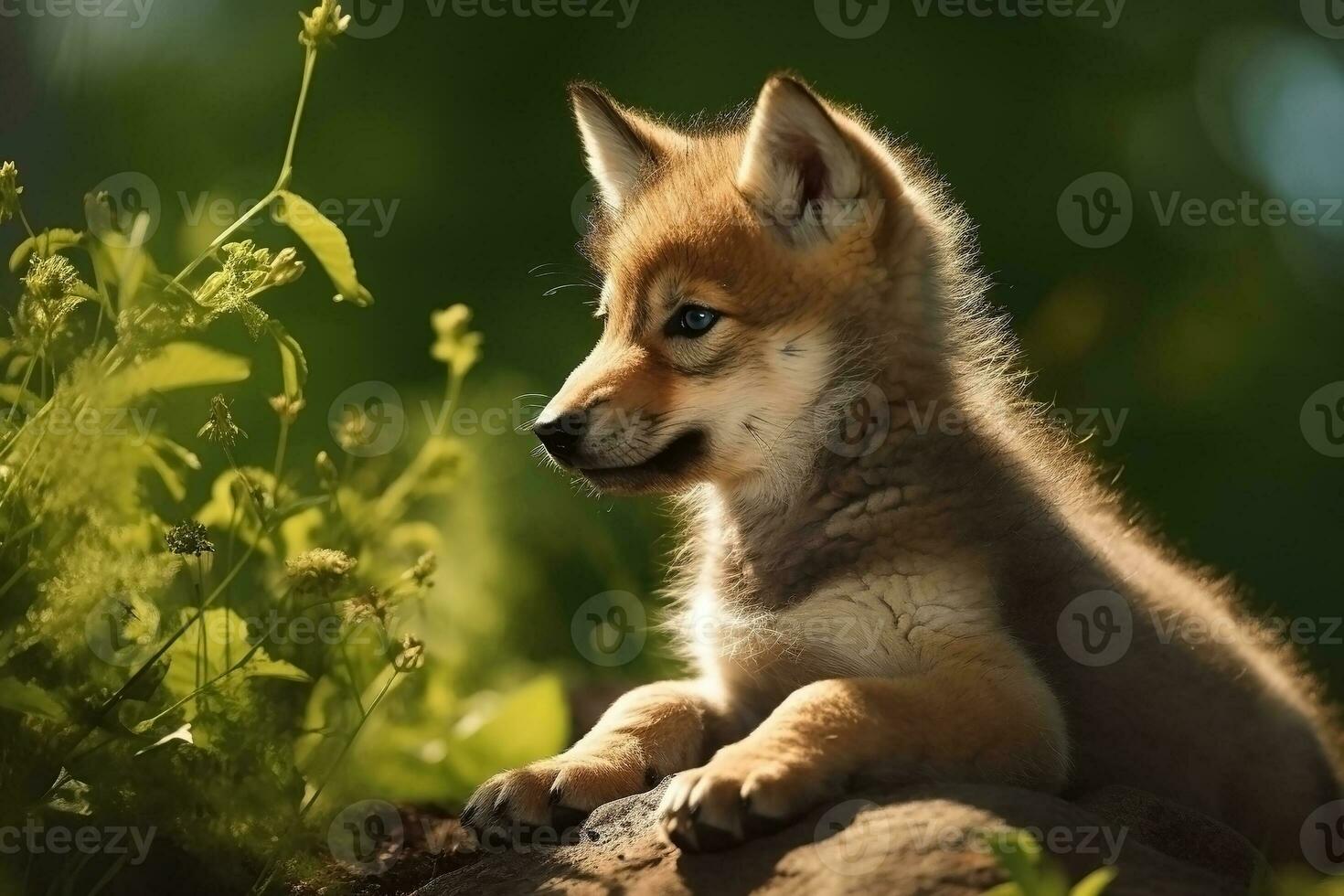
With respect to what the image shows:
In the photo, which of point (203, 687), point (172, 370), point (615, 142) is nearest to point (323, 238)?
point (172, 370)

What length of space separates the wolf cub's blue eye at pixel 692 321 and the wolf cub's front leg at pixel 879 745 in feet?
2.82

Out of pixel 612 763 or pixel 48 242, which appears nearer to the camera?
pixel 48 242

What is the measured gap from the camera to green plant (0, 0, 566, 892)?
7.27ft

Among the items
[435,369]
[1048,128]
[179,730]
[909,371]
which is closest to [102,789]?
[179,730]

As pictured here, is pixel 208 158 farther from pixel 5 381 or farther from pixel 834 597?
pixel 834 597

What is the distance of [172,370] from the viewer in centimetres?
229

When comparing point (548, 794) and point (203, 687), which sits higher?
point (203, 687)

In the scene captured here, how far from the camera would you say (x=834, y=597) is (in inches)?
109

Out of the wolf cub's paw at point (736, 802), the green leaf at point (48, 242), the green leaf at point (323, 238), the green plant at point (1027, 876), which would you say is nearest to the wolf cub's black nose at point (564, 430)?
the green leaf at point (323, 238)

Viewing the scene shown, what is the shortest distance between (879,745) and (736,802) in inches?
11.3

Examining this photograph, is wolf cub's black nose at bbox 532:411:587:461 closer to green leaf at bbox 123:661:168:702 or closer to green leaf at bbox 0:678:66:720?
green leaf at bbox 123:661:168:702

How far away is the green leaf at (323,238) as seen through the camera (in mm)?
2424

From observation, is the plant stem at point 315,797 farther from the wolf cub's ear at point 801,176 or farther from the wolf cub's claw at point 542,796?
the wolf cub's ear at point 801,176

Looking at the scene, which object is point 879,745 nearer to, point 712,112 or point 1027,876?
point 1027,876
